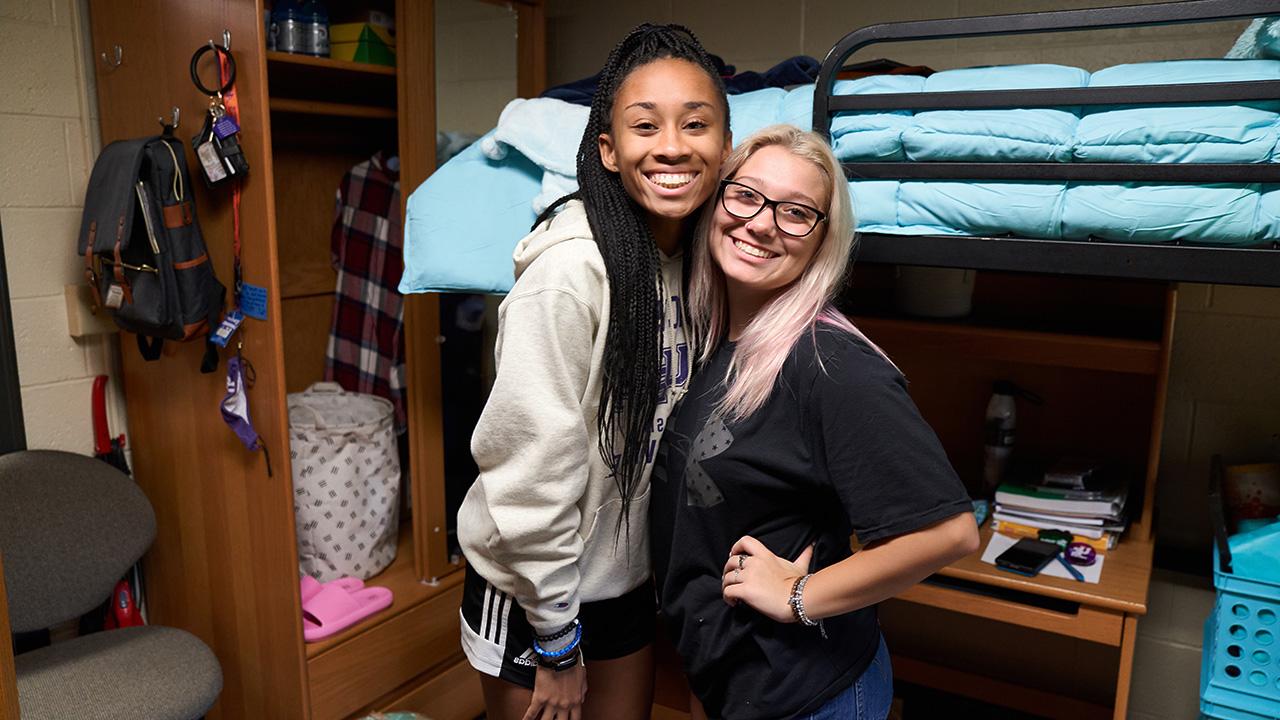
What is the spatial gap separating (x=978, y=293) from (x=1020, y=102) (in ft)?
3.06

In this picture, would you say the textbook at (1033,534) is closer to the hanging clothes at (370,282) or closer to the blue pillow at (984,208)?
the blue pillow at (984,208)

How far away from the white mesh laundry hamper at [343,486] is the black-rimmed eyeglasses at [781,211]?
1320 millimetres

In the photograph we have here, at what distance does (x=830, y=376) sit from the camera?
3.61 ft

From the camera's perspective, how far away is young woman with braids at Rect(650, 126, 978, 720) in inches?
42.0

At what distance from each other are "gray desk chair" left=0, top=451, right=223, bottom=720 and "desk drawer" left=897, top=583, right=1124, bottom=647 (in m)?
1.41

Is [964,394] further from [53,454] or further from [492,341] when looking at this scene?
[53,454]

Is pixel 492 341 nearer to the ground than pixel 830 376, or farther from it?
nearer to the ground

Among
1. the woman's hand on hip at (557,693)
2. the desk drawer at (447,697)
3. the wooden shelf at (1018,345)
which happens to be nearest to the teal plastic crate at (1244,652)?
the wooden shelf at (1018,345)

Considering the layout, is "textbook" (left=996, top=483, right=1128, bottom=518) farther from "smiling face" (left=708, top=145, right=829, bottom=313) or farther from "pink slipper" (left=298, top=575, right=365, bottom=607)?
"pink slipper" (left=298, top=575, right=365, bottom=607)

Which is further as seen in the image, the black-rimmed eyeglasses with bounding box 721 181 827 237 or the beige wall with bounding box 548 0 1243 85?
the beige wall with bounding box 548 0 1243 85

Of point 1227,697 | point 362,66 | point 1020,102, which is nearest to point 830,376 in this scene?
point 1020,102

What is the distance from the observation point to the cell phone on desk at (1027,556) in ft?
5.73

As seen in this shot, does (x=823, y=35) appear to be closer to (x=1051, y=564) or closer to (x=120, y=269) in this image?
(x=1051, y=564)

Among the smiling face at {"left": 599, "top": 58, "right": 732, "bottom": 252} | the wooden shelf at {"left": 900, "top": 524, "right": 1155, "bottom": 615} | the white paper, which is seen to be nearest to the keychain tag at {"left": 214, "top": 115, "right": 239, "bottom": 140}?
the smiling face at {"left": 599, "top": 58, "right": 732, "bottom": 252}
